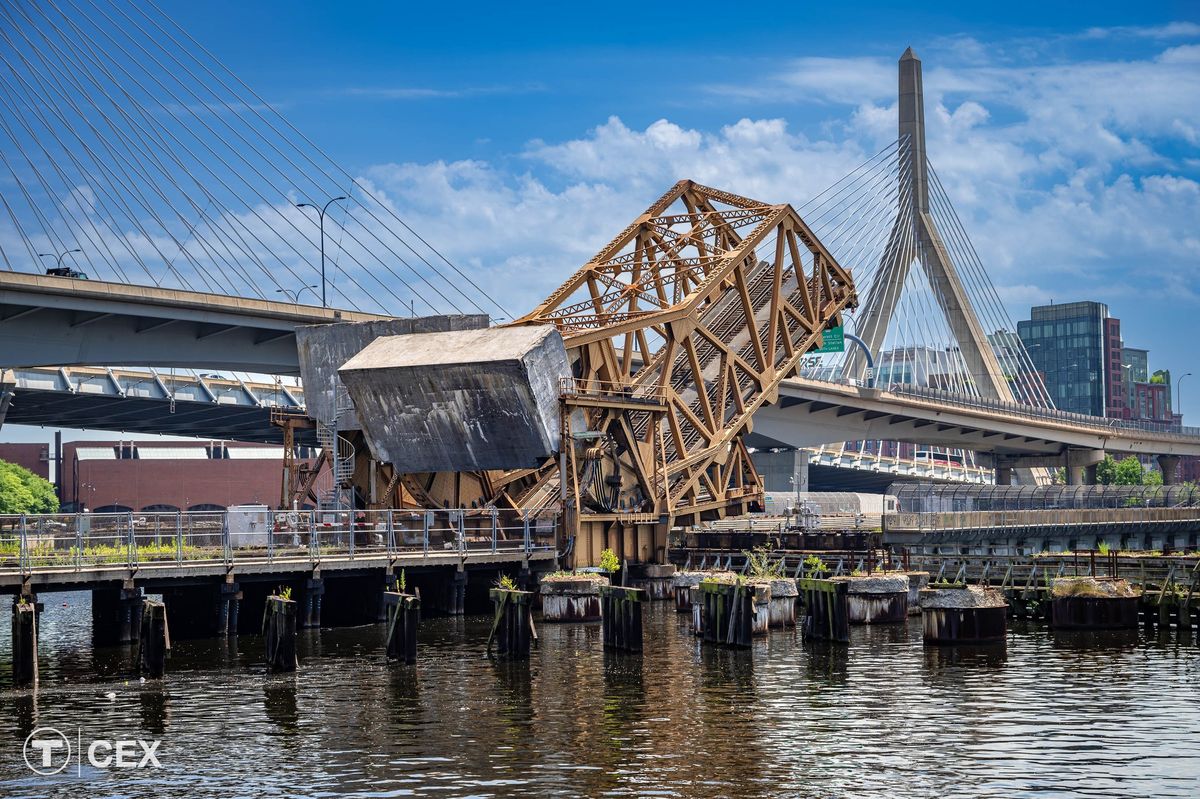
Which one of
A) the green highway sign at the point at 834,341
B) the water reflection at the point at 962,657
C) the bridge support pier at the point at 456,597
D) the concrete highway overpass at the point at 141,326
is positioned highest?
the green highway sign at the point at 834,341

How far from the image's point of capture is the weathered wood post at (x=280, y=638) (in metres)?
35.3

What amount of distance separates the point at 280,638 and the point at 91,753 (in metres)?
9.76

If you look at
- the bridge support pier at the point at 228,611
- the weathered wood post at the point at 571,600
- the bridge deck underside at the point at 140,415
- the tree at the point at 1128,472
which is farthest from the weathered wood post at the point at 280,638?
the tree at the point at 1128,472

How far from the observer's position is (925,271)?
112562 mm

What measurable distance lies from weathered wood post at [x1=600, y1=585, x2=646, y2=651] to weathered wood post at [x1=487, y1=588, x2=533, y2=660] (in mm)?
2355

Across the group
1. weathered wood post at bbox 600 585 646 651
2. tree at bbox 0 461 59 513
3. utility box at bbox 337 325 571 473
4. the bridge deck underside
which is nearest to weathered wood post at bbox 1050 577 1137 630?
weathered wood post at bbox 600 585 646 651

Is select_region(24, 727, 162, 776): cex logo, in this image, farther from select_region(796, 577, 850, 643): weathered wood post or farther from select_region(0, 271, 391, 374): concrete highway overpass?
select_region(0, 271, 391, 374): concrete highway overpass

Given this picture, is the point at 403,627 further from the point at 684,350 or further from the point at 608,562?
the point at 684,350

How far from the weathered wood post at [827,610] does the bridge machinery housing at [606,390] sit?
41.5 feet

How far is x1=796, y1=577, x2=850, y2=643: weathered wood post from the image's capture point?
1594 inches

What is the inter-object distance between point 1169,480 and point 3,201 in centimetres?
10587

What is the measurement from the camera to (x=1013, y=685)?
108ft

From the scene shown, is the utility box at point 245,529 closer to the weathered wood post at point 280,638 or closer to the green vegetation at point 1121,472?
the weathered wood post at point 280,638

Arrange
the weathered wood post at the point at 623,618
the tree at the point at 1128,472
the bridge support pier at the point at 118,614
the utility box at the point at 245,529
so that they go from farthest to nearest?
the tree at the point at 1128,472, the utility box at the point at 245,529, the weathered wood post at the point at 623,618, the bridge support pier at the point at 118,614
